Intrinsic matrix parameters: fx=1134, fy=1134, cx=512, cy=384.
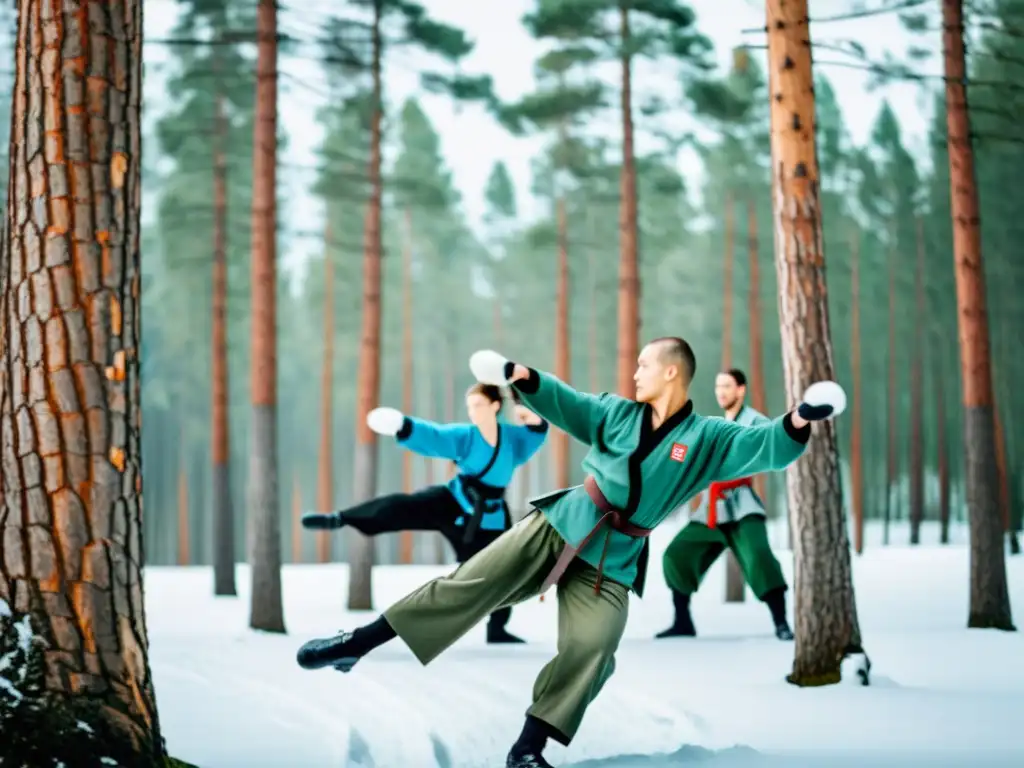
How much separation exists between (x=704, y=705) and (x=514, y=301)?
1310 inches

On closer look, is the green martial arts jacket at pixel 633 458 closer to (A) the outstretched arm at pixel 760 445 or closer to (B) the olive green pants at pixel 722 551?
(A) the outstretched arm at pixel 760 445

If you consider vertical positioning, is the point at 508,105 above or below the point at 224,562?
above

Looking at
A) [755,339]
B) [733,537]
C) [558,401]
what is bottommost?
[733,537]

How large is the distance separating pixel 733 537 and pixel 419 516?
2505 mm

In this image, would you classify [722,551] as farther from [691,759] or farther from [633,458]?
[633,458]

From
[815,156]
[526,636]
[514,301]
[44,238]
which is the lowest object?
[526,636]

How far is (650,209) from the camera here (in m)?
31.8

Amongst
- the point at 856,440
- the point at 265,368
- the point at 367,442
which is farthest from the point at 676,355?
the point at 856,440

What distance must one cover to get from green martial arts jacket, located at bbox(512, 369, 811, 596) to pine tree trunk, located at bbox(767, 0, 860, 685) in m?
2.81

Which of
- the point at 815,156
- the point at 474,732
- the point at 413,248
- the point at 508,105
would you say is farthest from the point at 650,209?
the point at 474,732

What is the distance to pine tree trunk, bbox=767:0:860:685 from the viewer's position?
285 inches

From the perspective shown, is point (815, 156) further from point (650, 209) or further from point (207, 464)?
point (207, 464)

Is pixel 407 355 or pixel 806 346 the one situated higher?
pixel 407 355

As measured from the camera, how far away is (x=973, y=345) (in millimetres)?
11055
